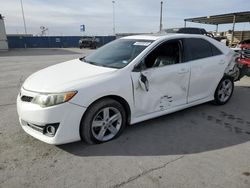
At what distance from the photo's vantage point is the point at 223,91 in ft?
16.4

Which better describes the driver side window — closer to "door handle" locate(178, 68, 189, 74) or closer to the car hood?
"door handle" locate(178, 68, 189, 74)

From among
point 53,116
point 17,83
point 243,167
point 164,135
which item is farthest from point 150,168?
point 17,83

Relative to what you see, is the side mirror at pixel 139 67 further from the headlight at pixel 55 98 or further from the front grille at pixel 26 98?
the front grille at pixel 26 98

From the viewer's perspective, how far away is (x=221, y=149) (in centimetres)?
319

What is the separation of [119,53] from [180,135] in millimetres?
1727

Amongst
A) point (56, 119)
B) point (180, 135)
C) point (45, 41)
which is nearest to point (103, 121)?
point (56, 119)

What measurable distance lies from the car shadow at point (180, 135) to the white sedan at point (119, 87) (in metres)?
0.21

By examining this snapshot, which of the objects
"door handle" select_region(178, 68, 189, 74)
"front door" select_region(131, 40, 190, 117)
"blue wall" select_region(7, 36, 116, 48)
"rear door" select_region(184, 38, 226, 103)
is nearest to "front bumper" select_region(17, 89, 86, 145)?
"front door" select_region(131, 40, 190, 117)

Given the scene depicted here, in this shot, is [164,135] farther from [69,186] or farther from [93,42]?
[93,42]

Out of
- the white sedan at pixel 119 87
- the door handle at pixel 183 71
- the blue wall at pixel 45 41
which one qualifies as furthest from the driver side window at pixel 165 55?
the blue wall at pixel 45 41

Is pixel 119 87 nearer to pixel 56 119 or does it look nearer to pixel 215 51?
pixel 56 119

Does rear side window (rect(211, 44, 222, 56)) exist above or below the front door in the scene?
above

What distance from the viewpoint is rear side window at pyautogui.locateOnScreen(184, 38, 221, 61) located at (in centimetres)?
416

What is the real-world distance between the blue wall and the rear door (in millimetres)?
34838
